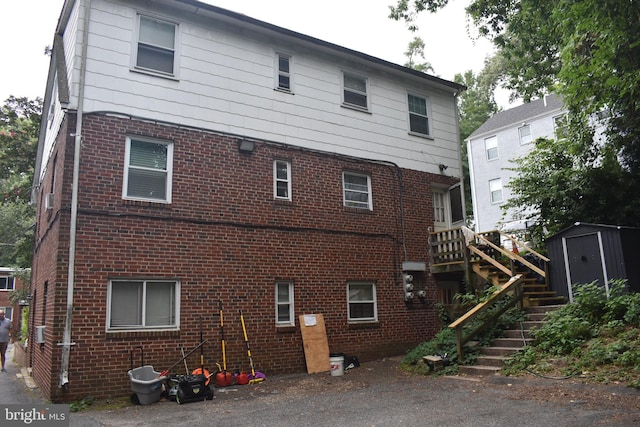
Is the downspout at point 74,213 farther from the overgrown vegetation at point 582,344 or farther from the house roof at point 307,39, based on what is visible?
the overgrown vegetation at point 582,344

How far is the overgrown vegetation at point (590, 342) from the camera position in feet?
25.4

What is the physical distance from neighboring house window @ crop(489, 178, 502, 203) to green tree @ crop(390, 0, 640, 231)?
453 inches

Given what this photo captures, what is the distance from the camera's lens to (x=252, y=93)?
1164 cm

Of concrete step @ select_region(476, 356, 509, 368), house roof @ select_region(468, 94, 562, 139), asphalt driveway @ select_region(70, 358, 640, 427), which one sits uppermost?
house roof @ select_region(468, 94, 562, 139)

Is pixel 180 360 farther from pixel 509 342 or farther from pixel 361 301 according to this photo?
pixel 509 342

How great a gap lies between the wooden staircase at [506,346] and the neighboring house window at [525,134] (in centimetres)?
1725

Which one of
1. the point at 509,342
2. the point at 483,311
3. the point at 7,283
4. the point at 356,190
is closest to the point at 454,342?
the point at 483,311

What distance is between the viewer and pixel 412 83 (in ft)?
48.6

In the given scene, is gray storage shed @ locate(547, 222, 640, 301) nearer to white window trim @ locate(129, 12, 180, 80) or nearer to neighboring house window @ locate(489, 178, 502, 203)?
white window trim @ locate(129, 12, 180, 80)

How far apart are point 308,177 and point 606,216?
A: 28.1 feet

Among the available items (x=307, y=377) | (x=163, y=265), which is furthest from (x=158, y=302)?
(x=307, y=377)

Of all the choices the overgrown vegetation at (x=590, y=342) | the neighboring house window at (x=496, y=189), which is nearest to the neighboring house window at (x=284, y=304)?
the overgrown vegetation at (x=590, y=342)

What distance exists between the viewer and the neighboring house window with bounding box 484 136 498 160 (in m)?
27.5

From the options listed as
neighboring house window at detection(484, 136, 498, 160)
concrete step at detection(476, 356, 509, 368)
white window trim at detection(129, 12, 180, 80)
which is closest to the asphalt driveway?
concrete step at detection(476, 356, 509, 368)
